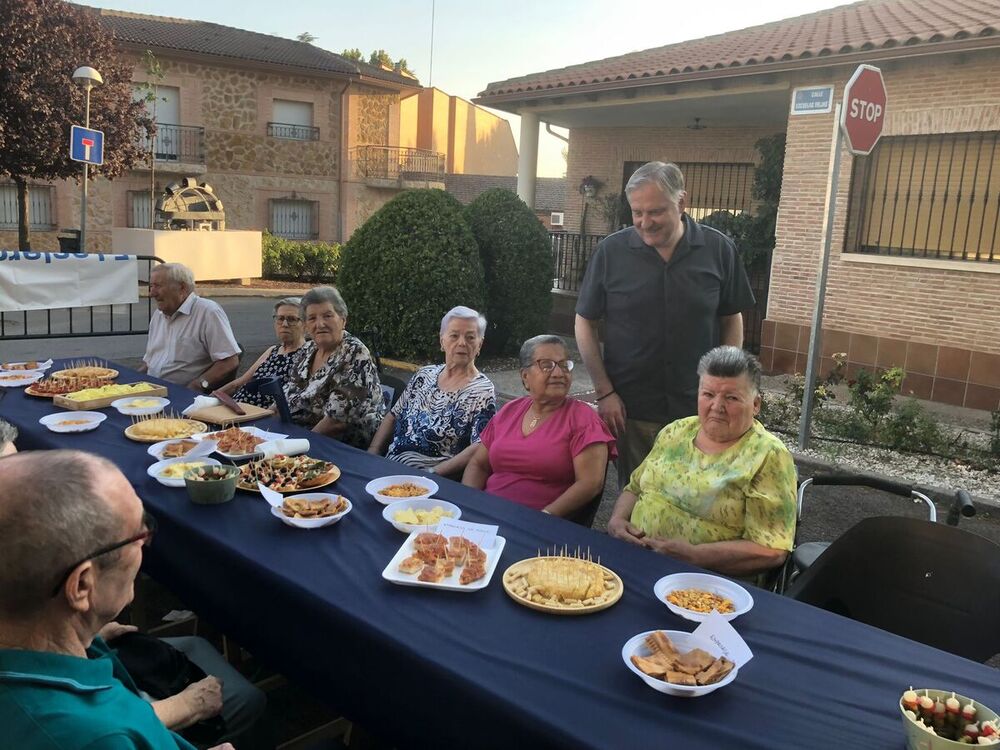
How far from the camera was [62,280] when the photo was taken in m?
8.34

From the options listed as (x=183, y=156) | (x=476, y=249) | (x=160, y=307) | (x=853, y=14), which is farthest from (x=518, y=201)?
(x=183, y=156)

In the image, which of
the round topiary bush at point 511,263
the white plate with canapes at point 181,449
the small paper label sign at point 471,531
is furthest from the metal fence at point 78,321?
the small paper label sign at point 471,531

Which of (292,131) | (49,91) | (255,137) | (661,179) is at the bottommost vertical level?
(661,179)

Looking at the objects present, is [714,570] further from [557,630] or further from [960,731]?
[960,731]

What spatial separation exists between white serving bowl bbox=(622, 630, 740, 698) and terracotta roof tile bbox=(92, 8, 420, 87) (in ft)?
80.9

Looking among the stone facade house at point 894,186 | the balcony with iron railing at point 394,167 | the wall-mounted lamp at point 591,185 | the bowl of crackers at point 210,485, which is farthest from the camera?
the balcony with iron railing at point 394,167

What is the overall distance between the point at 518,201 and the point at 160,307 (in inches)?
219

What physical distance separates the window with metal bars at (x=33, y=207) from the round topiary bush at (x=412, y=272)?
15.3 metres

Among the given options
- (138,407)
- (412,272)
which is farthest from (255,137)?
(138,407)

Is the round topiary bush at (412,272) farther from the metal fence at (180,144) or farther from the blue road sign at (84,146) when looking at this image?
the metal fence at (180,144)

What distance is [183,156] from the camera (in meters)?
23.1

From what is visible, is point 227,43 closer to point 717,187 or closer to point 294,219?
point 294,219

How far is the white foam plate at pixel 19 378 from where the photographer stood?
462 cm

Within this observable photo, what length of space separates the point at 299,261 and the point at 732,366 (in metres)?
19.0
